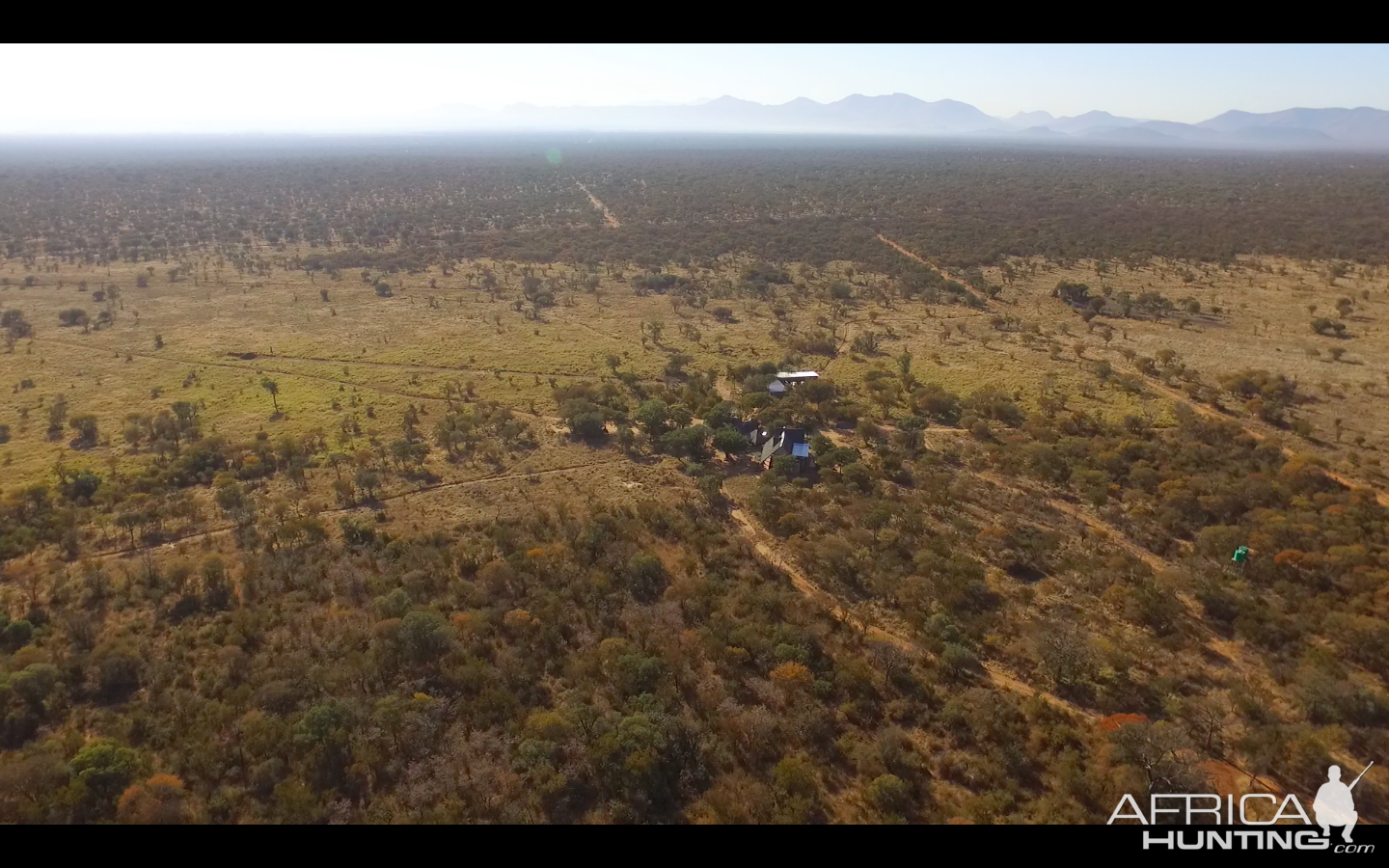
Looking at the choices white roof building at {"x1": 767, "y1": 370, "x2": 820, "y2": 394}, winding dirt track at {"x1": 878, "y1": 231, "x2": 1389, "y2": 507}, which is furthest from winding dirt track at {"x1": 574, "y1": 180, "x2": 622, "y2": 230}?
winding dirt track at {"x1": 878, "y1": 231, "x2": 1389, "y2": 507}

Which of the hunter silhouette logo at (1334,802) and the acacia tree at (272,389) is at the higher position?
the acacia tree at (272,389)

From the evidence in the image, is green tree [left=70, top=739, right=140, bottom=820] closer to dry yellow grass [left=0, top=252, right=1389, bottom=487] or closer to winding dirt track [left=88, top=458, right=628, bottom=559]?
winding dirt track [left=88, top=458, right=628, bottom=559]

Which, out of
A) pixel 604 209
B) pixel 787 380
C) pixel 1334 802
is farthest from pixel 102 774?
pixel 604 209

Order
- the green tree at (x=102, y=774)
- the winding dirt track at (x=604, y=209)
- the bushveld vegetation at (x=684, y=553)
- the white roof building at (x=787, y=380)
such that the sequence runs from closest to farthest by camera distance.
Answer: the green tree at (x=102, y=774) < the bushveld vegetation at (x=684, y=553) < the white roof building at (x=787, y=380) < the winding dirt track at (x=604, y=209)

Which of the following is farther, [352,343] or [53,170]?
[53,170]

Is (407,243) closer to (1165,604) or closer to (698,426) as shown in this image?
(698,426)

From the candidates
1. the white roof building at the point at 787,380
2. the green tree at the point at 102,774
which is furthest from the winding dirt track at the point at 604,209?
the green tree at the point at 102,774

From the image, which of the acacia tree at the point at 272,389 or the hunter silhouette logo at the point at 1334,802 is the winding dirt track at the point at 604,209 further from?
the hunter silhouette logo at the point at 1334,802

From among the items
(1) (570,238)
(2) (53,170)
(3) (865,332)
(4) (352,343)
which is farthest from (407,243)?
(2) (53,170)
